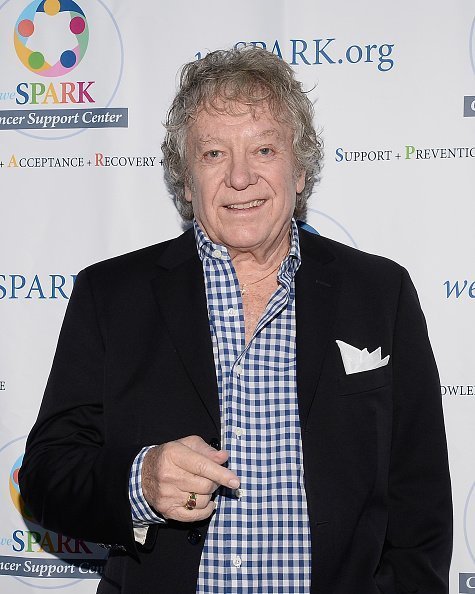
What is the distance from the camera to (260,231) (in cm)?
172

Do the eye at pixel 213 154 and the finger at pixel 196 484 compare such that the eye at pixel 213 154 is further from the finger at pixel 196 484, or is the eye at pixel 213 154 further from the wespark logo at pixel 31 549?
the wespark logo at pixel 31 549

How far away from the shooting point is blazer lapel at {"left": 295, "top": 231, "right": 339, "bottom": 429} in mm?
1634

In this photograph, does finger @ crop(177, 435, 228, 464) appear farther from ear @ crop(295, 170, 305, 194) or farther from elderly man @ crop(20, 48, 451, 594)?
ear @ crop(295, 170, 305, 194)

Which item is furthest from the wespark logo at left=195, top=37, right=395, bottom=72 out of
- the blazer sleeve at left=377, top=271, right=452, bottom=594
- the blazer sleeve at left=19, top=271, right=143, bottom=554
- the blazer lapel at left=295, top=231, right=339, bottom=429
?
the blazer sleeve at left=19, top=271, right=143, bottom=554

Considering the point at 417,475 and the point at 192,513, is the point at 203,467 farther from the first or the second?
the point at 417,475

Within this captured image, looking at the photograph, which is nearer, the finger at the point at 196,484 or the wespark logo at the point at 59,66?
the finger at the point at 196,484

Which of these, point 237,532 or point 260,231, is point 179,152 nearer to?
point 260,231

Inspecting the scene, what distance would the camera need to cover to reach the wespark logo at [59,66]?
2.31 m

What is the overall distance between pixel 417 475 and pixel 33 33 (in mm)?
1709

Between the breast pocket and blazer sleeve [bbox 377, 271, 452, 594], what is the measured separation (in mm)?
73

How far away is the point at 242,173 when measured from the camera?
1675 millimetres

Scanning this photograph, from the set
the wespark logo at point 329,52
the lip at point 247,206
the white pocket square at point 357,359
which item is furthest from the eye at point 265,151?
the wespark logo at point 329,52

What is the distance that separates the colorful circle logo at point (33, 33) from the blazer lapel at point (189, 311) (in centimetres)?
81

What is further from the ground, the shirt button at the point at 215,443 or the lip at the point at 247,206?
the lip at the point at 247,206
